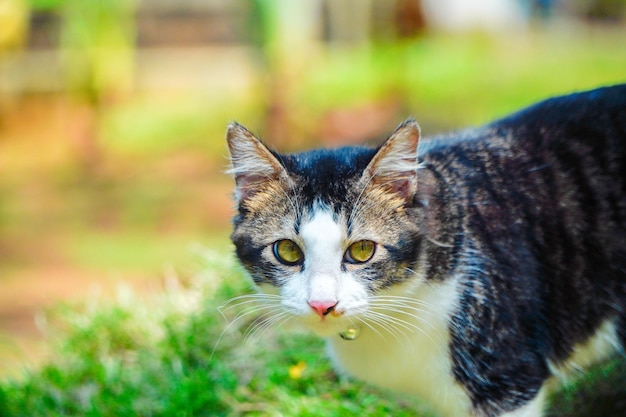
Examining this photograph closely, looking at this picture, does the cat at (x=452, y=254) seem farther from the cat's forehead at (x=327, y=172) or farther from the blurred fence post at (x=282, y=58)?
the blurred fence post at (x=282, y=58)

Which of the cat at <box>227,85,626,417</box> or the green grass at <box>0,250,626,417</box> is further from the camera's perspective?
the green grass at <box>0,250,626,417</box>

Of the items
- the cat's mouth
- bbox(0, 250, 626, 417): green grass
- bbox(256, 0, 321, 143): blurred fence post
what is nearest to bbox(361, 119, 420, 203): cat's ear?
the cat's mouth

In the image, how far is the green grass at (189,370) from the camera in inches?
133

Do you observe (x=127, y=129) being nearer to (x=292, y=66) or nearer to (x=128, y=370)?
(x=292, y=66)

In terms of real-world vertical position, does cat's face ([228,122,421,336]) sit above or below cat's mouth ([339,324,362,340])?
above

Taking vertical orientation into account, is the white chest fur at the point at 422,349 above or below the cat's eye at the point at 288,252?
below

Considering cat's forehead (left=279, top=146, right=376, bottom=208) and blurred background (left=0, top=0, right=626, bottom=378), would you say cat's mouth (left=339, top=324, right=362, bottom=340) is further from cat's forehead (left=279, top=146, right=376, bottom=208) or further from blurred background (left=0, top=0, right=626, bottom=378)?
blurred background (left=0, top=0, right=626, bottom=378)

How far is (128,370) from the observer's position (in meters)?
3.97

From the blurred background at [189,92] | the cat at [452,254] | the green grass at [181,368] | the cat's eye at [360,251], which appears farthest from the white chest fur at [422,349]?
the blurred background at [189,92]

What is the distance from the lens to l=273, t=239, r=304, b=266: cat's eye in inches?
106

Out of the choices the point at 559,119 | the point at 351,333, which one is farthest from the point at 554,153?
the point at 351,333

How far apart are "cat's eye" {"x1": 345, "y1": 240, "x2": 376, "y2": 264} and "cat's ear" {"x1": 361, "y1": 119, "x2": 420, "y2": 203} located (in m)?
0.22

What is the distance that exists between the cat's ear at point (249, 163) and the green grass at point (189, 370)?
362 millimetres

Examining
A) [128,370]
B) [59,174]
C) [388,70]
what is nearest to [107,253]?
[59,174]
